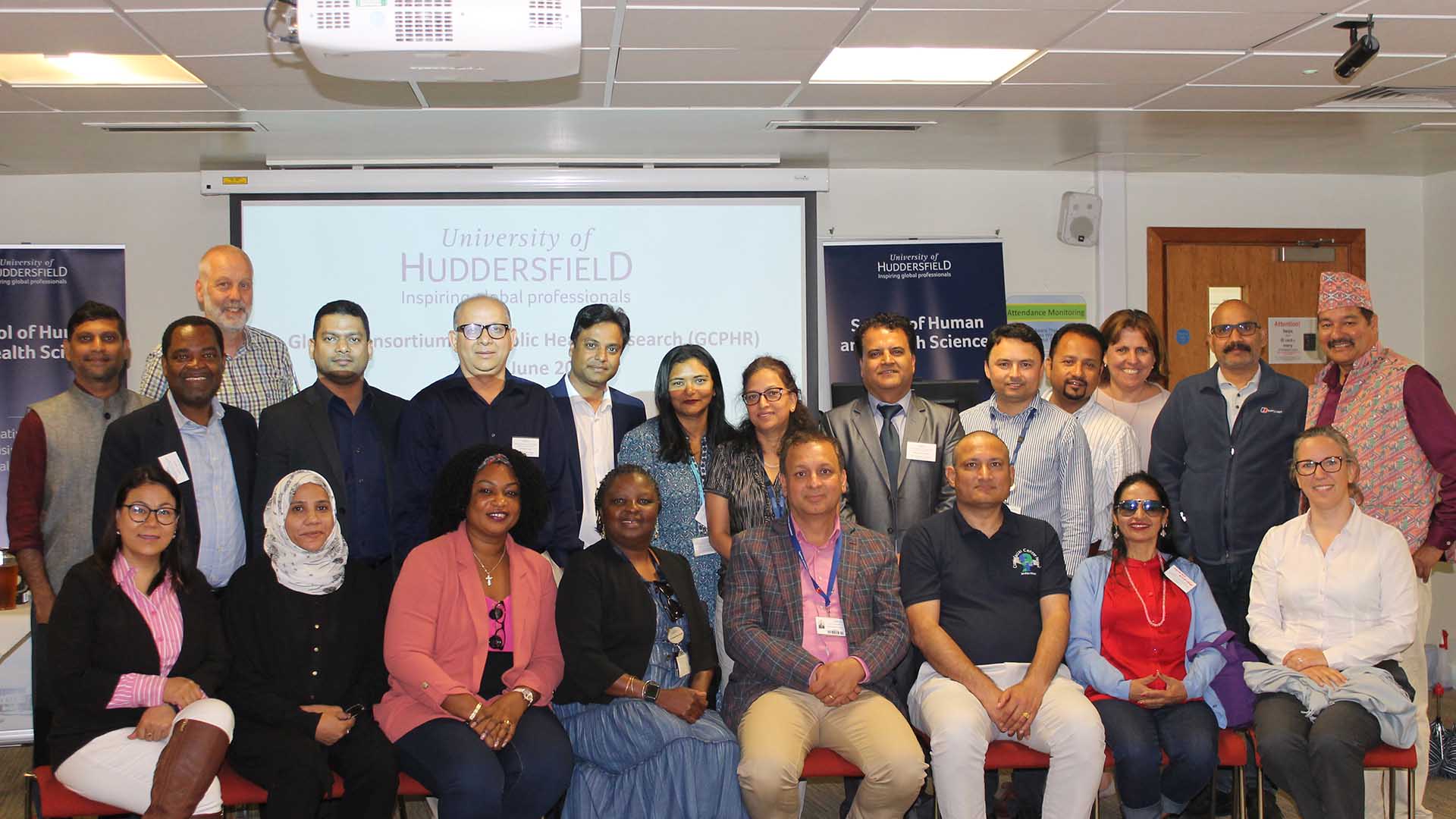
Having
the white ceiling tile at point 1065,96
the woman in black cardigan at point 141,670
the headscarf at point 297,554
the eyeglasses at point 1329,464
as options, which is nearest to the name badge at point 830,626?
the headscarf at point 297,554

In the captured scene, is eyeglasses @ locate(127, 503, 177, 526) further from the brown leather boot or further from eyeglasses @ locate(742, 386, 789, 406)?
eyeglasses @ locate(742, 386, 789, 406)

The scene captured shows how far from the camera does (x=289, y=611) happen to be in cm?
337

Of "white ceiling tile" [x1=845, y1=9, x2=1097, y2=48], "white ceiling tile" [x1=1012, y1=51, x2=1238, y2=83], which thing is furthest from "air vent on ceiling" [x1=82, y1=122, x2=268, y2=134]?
"white ceiling tile" [x1=1012, y1=51, x2=1238, y2=83]

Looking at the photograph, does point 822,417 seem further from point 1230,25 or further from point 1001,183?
point 1001,183

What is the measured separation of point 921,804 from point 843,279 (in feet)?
11.2

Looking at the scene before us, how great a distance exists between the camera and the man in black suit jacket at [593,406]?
4.39 meters

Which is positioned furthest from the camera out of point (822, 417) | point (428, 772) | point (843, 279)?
point (843, 279)

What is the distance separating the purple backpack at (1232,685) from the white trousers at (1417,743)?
0.58 meters

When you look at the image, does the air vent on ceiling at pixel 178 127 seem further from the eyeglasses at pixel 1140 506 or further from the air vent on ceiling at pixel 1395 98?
the air vent on ceiling at pixel 1395 98

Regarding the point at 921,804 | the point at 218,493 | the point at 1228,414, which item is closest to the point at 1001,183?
the point at 1228,414

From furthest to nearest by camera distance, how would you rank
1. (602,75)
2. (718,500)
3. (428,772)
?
(602,75), (718,500), (428,772)

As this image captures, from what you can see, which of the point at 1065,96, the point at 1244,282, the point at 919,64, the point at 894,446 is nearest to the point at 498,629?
the point at 894,446

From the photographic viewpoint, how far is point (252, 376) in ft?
14.0

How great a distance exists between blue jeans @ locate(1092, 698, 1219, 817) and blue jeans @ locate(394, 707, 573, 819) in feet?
5.53
